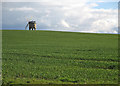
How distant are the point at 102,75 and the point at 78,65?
11.1 ft

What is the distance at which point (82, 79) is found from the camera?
11008mm

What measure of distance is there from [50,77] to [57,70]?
1755mm

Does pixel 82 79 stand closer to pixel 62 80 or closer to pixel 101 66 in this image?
pixel 62 80

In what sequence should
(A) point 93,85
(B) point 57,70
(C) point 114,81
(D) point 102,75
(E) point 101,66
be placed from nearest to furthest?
(A) point 93,85
(C) point 114,81
(D) point 102,75
(B) point 57,70
(E) point 101,66

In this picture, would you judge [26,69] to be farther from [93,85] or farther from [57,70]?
[93,85]

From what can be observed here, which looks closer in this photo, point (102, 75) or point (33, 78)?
point (33, 78)

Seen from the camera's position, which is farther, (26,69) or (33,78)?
(26,69)

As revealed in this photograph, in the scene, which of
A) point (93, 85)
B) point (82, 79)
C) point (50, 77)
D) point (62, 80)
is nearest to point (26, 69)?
point (50, 77)

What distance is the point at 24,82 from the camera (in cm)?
1034

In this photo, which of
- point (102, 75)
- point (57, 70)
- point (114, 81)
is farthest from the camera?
point (57, 70)

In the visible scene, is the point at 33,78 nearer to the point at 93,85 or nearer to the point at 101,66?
the point at 93,85

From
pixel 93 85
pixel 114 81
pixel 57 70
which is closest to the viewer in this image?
pixel 93 85

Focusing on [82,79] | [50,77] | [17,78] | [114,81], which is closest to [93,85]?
[82,79]

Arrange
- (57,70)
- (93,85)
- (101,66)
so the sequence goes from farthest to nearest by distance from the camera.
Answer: (101,66), (57,70), (93,85)
